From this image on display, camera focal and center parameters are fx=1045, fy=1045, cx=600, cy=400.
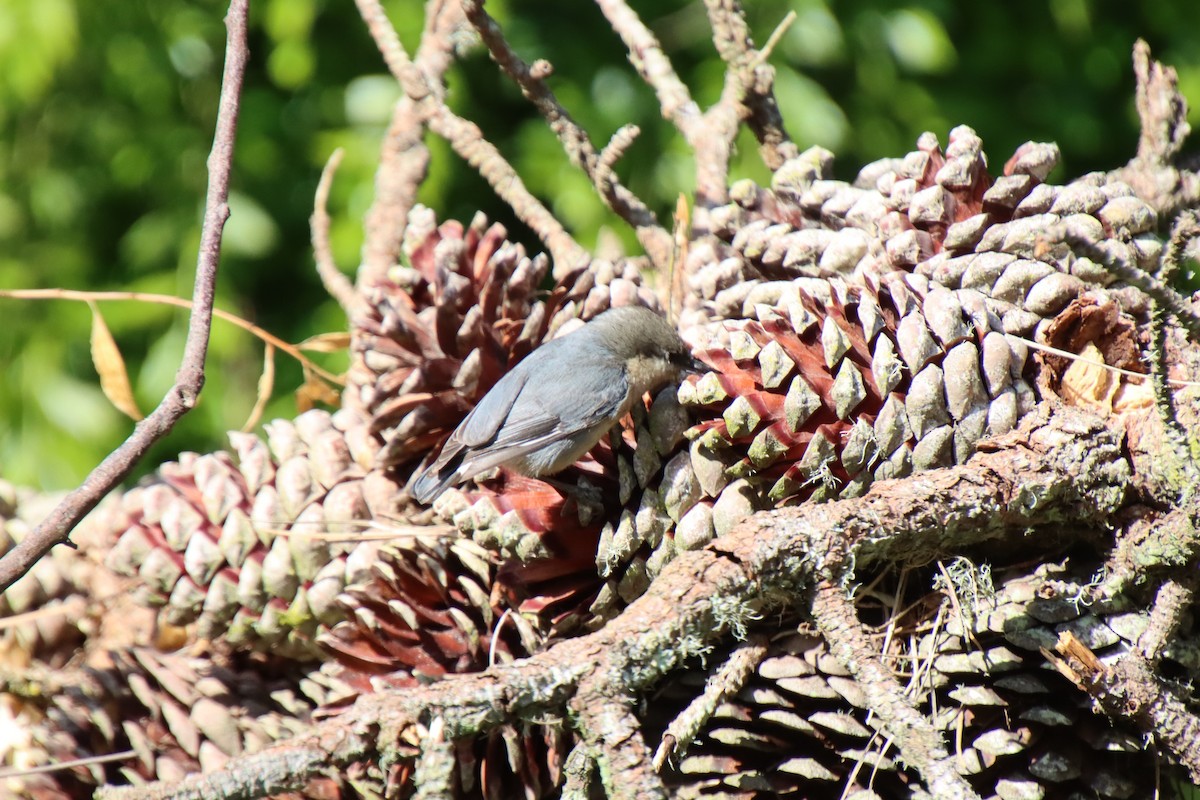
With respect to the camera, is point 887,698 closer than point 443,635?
Yes

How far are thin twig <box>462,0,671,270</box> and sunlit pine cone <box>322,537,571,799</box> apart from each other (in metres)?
0.35

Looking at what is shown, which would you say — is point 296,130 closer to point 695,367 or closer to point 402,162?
point 402,162

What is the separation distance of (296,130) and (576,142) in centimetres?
143

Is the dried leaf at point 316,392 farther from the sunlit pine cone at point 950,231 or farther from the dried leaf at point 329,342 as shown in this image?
the sunlit pine cone at point 950,231

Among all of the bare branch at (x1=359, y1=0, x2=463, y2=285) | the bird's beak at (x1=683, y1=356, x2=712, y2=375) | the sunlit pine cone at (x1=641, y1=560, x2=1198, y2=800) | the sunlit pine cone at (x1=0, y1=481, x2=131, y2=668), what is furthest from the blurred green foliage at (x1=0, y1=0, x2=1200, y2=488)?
→ the sunlit pine cone at (x1=641, y1=560, x2=1198, y2=800)

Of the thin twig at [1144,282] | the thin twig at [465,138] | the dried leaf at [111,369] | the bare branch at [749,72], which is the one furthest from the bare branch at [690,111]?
the dried leaf at [111,369]

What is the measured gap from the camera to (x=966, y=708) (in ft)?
1.82

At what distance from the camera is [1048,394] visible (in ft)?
1.95

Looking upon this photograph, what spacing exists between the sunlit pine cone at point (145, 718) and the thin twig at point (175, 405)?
203mm

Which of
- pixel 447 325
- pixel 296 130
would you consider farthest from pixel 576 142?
pixel 296 130

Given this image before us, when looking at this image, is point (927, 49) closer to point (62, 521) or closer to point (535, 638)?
point (535, 638)

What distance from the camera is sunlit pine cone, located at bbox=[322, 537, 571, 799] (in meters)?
0.63

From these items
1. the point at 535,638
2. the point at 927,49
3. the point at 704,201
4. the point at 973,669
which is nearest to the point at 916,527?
the point at 973,669

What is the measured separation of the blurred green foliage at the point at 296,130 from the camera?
1.98 m
